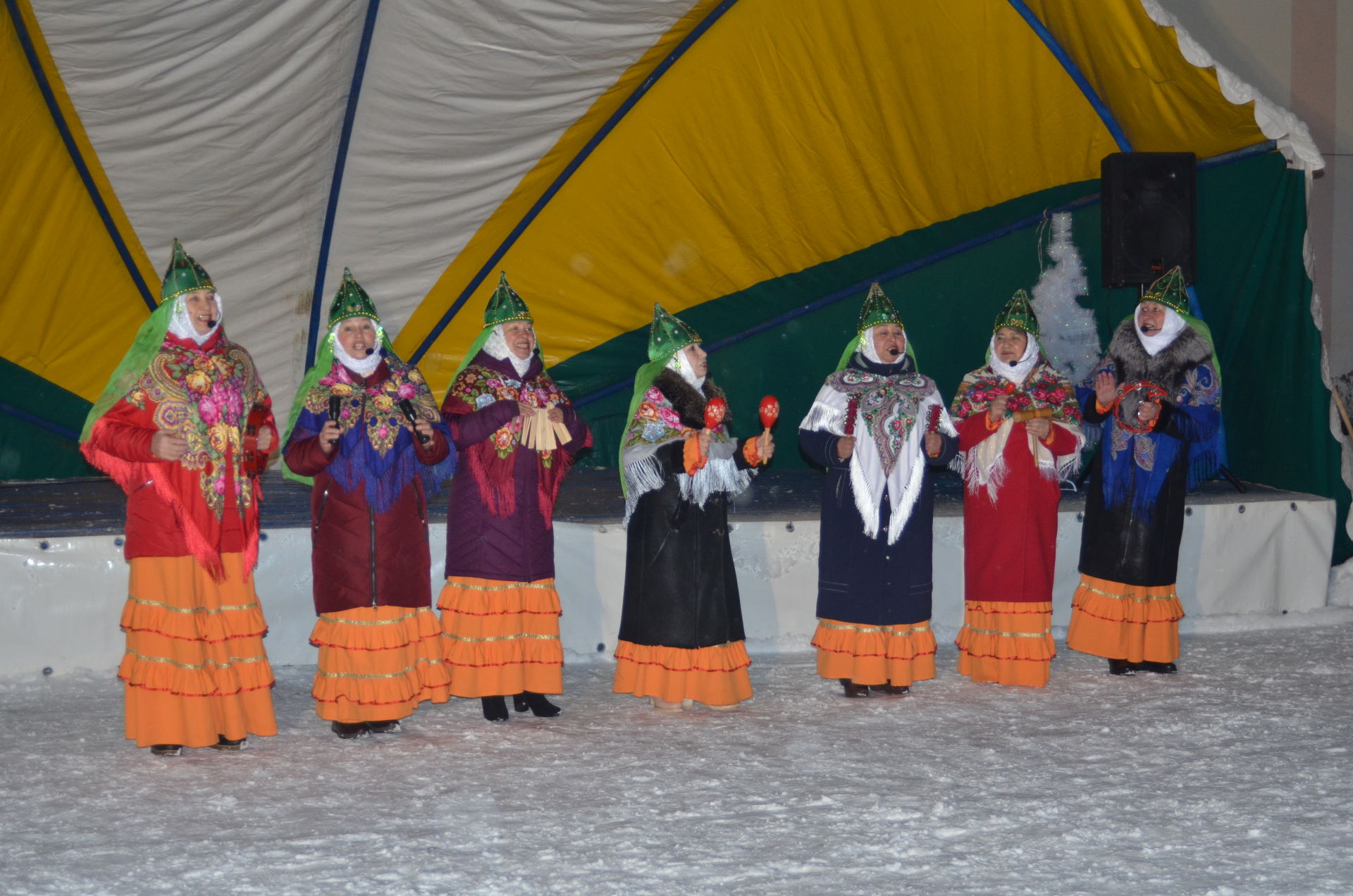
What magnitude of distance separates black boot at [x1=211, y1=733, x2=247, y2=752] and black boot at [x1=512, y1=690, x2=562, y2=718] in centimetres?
97

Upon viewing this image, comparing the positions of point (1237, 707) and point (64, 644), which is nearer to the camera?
point (1237, 707)

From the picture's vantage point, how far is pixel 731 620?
496 centimetres

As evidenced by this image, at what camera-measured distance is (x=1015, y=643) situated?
528cm

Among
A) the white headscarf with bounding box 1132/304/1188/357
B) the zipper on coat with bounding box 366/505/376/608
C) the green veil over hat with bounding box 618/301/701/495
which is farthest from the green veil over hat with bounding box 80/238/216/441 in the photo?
the white headscarf with bounding box 1132/304/1188/357

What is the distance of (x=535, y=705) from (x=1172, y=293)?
10.1 feet

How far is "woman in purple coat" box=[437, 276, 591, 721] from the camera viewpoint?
4770mm

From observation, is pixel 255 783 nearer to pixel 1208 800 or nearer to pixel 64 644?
pixel 64 644

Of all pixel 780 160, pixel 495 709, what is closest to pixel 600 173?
pixel 780 160

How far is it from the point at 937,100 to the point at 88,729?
4.98 metres

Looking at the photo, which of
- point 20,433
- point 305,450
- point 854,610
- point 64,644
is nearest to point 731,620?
point 854,610

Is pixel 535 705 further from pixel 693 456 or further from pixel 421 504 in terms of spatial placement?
pixel 693 456

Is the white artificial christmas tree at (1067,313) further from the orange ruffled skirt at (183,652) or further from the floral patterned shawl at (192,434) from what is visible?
the orange ruffled skirt at (183,652)

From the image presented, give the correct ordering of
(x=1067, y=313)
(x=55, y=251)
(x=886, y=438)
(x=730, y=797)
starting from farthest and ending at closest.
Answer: (x=1067, y=313), (x=55, y=251), (x=886, y=438), (x=730, y=797)

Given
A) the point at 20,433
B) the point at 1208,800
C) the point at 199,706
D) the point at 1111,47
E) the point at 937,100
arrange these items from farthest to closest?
the point at 20,433
the point at 937,100
the point at 1111,47
the point at 199,706
the point at 1208,800
